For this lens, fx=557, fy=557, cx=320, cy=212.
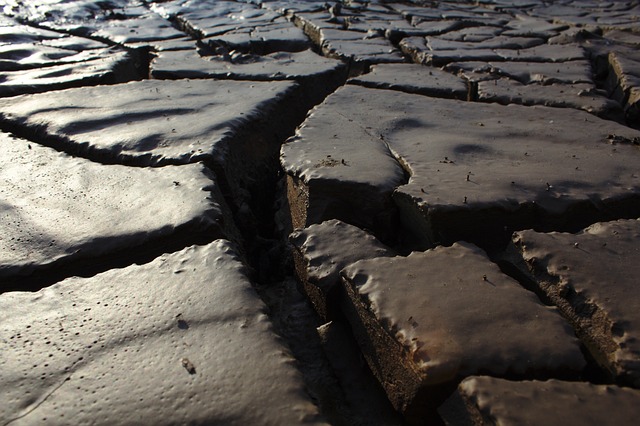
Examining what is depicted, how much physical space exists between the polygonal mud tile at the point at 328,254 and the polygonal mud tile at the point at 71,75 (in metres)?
1.44

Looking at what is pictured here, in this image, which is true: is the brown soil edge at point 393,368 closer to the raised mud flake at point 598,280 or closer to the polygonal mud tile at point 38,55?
the raised mud flake at point 598,280

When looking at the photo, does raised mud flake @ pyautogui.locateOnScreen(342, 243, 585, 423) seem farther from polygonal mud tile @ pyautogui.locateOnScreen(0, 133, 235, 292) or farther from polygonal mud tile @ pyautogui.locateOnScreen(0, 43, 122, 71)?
polygonal mud tile @ pyautogui.locateOnScreen(0, 43, 122, 71)

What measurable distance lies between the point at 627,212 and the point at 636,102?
0.93m

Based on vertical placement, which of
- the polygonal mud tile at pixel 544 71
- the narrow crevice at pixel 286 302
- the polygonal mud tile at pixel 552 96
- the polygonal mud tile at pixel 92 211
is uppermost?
the polygonal mud tile at pixel 544 71

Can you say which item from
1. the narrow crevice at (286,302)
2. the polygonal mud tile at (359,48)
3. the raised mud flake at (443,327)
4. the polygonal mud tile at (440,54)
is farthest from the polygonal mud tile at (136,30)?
the raised mud flake at (443,327)

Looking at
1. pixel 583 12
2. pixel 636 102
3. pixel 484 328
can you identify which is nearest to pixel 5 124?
pixel 484 328

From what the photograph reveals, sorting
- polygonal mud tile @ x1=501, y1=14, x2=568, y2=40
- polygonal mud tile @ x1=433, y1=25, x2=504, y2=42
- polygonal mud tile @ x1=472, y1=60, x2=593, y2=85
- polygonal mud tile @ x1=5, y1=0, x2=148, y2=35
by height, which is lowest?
polygonal mud tile @ x1=472, y1=60, x2=593, y2=85

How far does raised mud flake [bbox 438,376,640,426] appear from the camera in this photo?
2.26 ft

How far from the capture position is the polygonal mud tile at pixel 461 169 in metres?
1.19

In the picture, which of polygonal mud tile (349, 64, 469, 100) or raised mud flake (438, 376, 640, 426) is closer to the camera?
raised mud flake (438, 376, 640, 426)

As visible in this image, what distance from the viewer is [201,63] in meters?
2.45

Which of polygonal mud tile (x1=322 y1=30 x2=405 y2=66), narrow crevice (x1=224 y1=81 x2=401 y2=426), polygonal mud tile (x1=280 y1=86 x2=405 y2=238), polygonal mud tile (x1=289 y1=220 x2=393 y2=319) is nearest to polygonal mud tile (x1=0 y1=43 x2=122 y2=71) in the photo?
polygonal mud tile (x1=322 y1=30 x2=405 y2=66)

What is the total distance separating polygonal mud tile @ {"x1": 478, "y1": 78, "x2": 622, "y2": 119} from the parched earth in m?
0.01

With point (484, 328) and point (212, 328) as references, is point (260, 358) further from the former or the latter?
point (484, 328)
